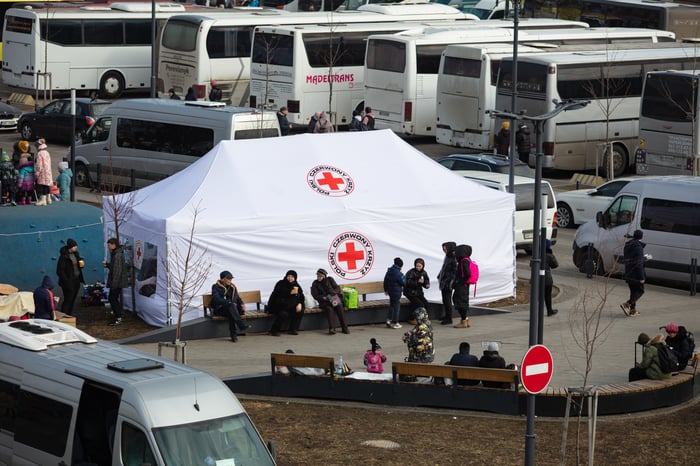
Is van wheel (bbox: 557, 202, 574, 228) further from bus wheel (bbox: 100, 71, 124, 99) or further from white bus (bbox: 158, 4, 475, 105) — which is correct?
bus wheel (bbox: 100, 71, 124, 99)

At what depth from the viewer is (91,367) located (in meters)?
15.1

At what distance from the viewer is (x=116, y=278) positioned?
25469 millimetres

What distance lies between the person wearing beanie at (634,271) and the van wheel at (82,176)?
16.7 meters

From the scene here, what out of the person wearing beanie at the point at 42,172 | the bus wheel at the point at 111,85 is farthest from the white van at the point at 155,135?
the bus wheel at the point at 111,85

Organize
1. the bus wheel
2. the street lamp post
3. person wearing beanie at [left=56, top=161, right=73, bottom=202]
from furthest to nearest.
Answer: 1. the bus wheel
2. person wearing beanie at [left=56, top=161, right=73, bottom=202]
3. the street lamp post

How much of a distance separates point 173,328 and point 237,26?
2512 cm

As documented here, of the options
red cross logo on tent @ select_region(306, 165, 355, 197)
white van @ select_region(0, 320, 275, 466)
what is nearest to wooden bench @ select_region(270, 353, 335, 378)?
white van @ select_region(0, 320, 275, 466)

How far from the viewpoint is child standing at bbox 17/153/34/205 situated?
32688 millimetres

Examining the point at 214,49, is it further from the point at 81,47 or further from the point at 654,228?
the point at 654,228

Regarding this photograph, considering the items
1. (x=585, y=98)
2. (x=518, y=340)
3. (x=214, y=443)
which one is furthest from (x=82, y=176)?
(x=214, y=443)

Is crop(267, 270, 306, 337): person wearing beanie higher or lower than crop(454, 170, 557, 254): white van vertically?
lower

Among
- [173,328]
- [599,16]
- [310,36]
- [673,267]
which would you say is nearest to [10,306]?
[173,328]

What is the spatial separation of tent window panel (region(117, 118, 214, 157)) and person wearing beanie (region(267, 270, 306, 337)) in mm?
11809

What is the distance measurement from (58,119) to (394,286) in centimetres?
2090
